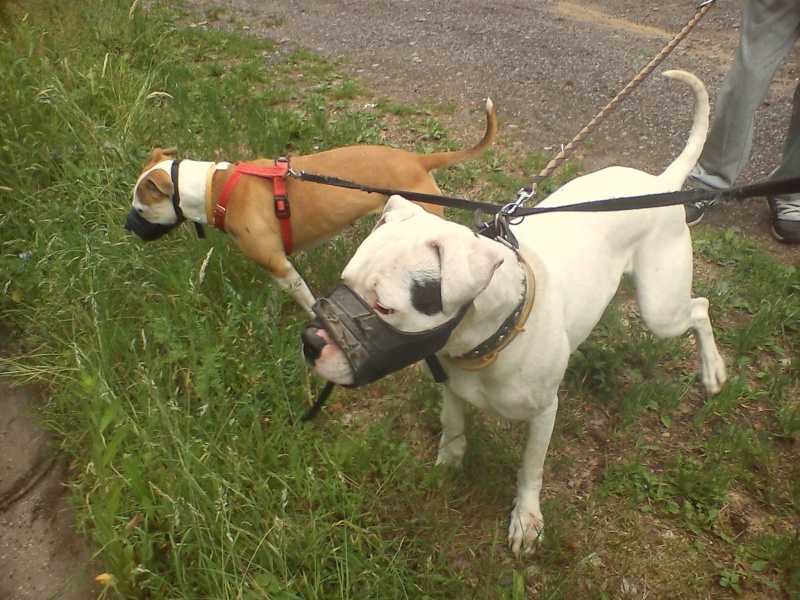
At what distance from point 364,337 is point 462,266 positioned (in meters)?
0.30

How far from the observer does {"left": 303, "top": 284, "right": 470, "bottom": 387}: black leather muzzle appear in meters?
1.44

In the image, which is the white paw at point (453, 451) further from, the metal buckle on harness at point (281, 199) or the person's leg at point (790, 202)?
the person's leg at point (790, 202)

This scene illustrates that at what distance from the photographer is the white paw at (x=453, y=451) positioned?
7.91 feet

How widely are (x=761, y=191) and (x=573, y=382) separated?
1495mm

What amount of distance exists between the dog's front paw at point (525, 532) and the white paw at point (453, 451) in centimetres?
32

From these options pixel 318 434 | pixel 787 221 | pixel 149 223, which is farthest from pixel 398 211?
pixel 787 221

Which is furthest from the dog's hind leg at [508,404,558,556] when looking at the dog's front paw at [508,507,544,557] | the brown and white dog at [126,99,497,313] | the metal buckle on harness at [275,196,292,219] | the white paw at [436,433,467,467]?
the metal buckle on harness at [275,196,292,219]

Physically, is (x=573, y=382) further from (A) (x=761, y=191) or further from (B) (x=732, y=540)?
(A) (x=761, y=191)

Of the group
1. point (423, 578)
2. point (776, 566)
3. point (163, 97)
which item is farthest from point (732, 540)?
point (163, 97)

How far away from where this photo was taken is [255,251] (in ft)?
10.4

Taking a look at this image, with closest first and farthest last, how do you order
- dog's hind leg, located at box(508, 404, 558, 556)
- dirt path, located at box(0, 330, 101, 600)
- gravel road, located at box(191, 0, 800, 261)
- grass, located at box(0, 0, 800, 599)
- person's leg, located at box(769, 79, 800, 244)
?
grass, located at box(0, 0, 800, 599), dog's hind leg, located at box(508, 404, 558, 556), dirt path, located at box(0, 330, 101, 600), person's leg, located at box(769, 79, 800, 244), gravel road, located at box(191, 0, 800, 261)

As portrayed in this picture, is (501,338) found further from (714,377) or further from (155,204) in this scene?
(155,204)

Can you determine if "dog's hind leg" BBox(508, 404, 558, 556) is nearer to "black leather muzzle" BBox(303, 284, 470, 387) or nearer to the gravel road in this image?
"black leather muzzle" BBox(303, 284, 470, 387)

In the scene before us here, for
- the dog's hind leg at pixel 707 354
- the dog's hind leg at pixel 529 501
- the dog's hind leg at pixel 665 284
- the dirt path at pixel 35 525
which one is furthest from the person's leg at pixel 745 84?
the dirt path at pixel 35 525
